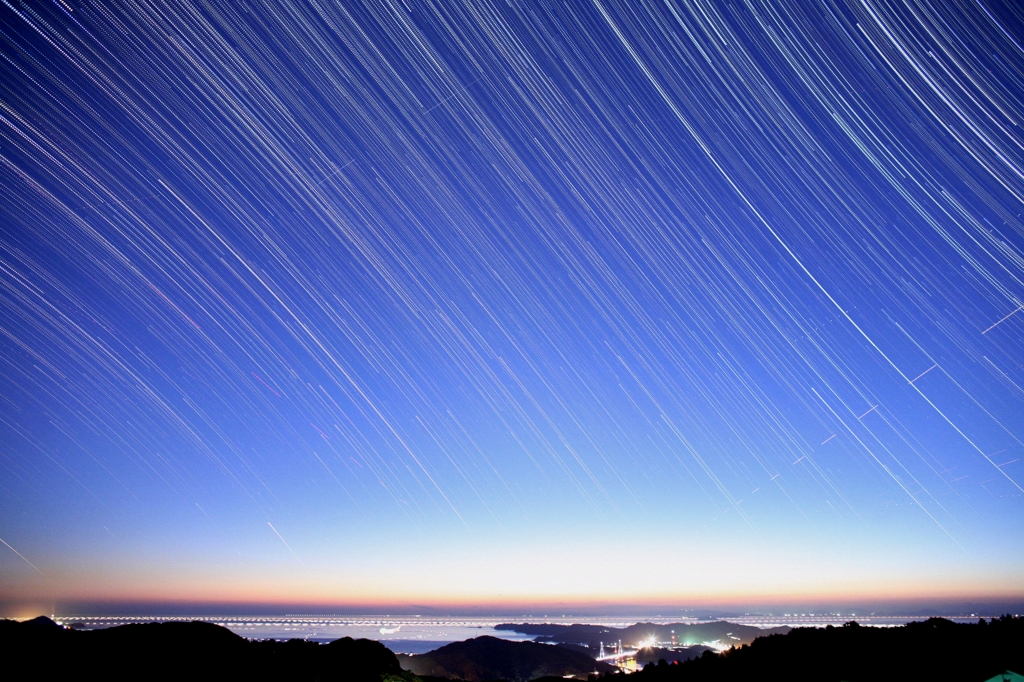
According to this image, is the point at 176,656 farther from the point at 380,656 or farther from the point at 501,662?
the point at 501,662

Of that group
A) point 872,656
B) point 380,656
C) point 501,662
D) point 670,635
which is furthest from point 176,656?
point 670,635

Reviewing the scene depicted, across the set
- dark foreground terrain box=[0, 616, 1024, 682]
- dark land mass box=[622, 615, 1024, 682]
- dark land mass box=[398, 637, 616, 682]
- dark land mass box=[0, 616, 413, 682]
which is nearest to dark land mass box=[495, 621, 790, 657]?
dark land mass box=[398, 637, 616, 682]

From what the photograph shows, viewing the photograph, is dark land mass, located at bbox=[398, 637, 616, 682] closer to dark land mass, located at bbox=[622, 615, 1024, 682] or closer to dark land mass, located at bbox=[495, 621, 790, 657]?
dark land mass, located at bbox=[495, 621, 790, 657]

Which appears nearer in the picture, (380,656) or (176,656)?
(176,656)

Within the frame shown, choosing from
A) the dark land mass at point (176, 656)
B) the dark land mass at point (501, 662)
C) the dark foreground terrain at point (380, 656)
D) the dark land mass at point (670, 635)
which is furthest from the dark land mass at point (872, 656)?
the dark land mass at point (670, 635)

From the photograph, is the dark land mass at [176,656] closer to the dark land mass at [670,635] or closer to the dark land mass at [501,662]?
the dark land mass at [501,662]
